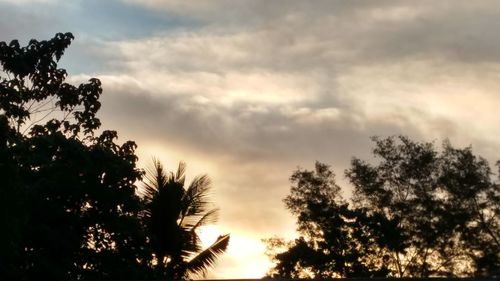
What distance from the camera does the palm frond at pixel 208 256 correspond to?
64.7 feet

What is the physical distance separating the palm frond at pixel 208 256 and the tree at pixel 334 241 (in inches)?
724

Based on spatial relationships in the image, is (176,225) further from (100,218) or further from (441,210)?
(441,210)

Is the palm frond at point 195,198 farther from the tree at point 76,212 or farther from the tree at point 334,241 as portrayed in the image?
the tree at point 334,241

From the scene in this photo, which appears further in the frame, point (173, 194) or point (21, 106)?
point (21, 106)

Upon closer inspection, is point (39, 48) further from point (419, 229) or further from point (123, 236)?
point (419, 229)

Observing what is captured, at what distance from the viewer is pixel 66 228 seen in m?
19.3

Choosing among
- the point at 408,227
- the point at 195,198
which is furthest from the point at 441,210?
the point at 195,198

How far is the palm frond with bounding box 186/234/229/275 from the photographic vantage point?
1972cm

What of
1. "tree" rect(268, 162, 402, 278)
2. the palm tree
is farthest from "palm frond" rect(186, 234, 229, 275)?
"tree" rect(268, 162, 402, 278)

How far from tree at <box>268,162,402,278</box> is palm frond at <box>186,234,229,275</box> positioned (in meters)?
18.4

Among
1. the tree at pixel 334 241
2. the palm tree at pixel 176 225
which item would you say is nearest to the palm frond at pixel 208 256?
the palm tree at pixel 176 225

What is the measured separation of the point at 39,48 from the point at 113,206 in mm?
7125

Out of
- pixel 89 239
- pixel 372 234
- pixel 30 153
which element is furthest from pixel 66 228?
pixel 372 234

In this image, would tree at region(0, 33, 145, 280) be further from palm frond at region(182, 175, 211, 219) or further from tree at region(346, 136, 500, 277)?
tree at region(346, 136, 500, 277)
